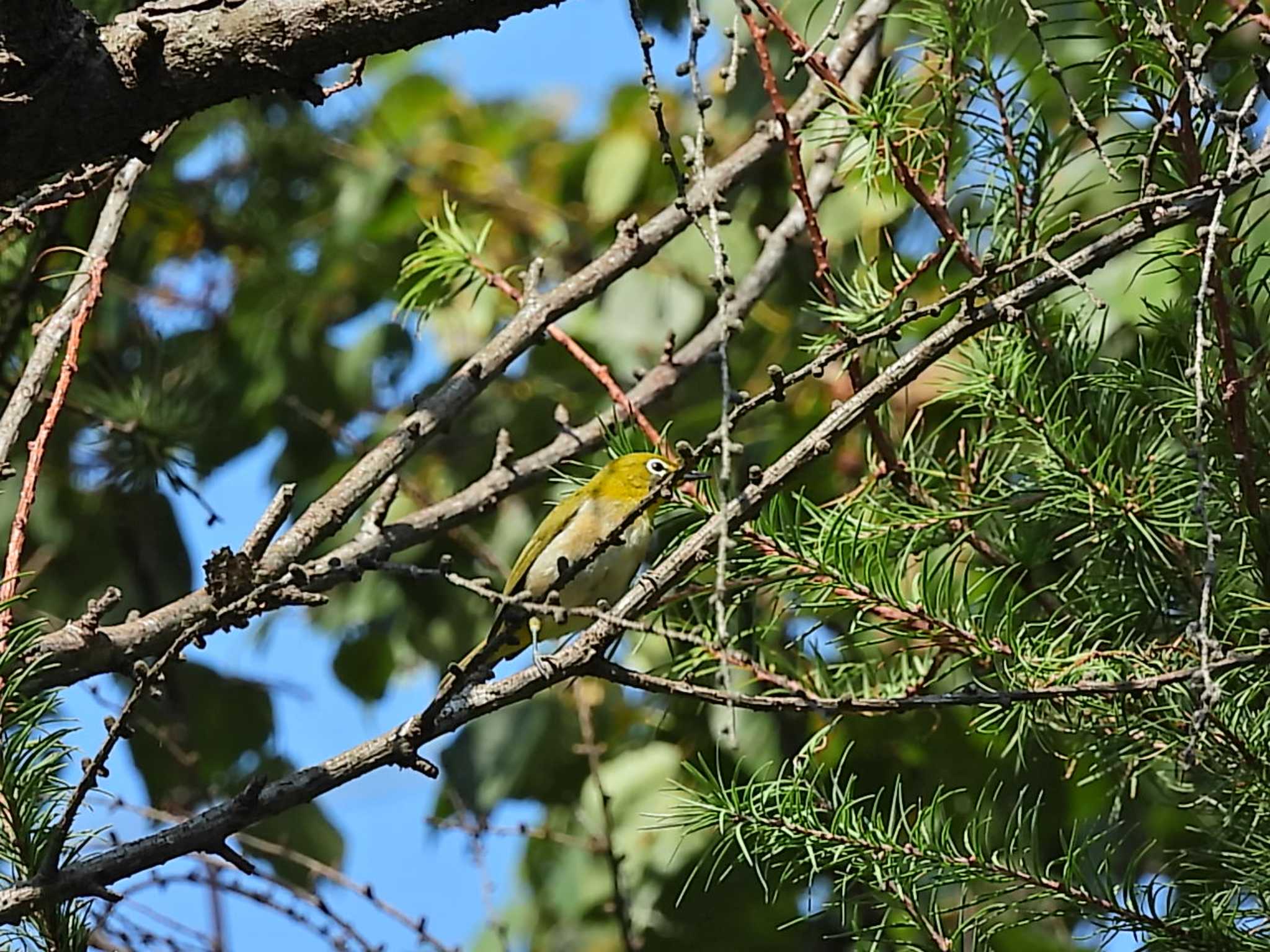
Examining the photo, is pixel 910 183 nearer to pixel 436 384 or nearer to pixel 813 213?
pixel 813 213

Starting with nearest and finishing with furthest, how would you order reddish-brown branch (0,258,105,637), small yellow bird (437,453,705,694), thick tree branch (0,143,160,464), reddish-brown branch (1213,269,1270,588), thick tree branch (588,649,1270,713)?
1. thick tree branch (588,649,1270,713)
2. reddish-brown branch (1213,269,1270,588)
3. reddish-brown branch (0,258,105,637)
4. thick tree branch (0,143,160,464)
5. small yellow bird (437,453,705,694)

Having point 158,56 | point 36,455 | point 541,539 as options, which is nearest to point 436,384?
point 541,539

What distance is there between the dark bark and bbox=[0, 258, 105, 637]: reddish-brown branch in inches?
13.7

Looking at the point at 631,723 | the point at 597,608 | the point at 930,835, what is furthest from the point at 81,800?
the point at 631,723

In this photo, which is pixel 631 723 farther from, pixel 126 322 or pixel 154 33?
pixel 154 33

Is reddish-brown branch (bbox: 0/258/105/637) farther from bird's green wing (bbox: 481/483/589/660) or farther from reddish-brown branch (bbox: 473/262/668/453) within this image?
bird's green wing (bbox: 481/483/589/660)

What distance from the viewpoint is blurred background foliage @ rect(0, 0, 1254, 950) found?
2133 millimetres

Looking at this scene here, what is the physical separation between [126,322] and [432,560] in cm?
84

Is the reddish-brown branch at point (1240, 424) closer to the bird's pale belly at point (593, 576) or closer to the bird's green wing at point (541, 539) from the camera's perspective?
the bird's pale belly at point (593, 576)

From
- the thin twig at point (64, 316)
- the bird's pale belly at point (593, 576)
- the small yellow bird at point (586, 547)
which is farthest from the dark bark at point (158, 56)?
the bird's pale belly at point (593, 576)

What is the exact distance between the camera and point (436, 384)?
2893 millimetres

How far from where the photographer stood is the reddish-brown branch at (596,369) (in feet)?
5.06

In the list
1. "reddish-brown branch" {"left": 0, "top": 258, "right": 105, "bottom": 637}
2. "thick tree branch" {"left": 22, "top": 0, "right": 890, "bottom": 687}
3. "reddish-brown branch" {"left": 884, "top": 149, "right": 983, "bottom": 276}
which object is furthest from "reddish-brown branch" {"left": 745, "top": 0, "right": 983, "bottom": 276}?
"reddish-brown branch" {"left": 0, "top": 258, "right": 105, "bottom": 637}

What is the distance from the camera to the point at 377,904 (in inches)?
75.5
